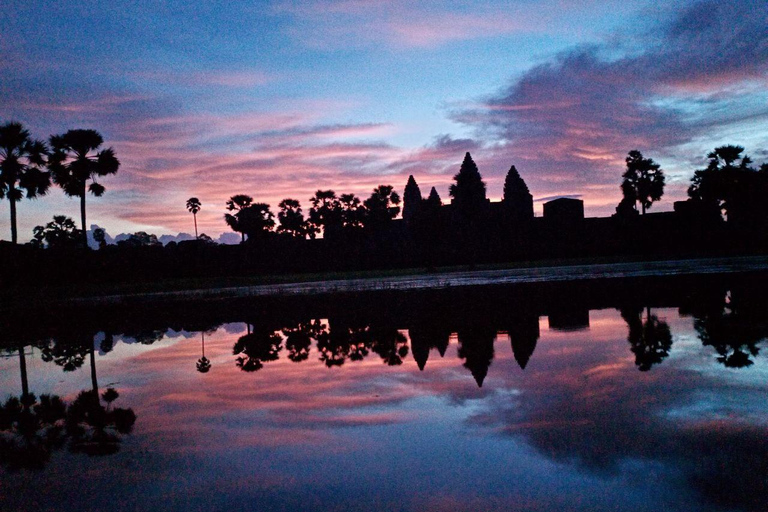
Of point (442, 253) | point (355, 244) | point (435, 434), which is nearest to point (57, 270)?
point (355, 244)

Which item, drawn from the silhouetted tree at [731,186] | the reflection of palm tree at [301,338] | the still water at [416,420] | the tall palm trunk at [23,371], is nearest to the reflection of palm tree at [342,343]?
the still water at [416,420]

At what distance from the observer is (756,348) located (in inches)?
369

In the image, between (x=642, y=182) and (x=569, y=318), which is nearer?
(x=569, y=318)

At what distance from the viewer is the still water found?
4.66 meters

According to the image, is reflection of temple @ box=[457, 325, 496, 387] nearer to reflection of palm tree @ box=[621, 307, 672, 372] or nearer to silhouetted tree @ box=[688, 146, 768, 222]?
reflection of palm tree @ box=[621, 307, 672, 372]

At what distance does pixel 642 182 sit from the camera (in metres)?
69.0

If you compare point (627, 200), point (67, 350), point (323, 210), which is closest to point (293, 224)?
point (323, 210)

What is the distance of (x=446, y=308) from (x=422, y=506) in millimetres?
13283

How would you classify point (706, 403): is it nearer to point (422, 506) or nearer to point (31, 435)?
point (422, 506)

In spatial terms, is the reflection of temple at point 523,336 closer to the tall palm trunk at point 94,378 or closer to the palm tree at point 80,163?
the tall palm trunk at point 94,378

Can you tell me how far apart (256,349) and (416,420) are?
264 inches

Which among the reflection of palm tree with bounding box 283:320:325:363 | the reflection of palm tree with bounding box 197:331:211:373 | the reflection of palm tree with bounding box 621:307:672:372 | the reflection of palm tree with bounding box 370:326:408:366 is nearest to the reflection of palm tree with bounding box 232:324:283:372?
the reflection of palm tree with bounding box 283:320:325:363

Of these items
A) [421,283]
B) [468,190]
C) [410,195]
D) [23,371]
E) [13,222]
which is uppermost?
[410,195]

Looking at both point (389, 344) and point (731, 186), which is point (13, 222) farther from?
point (731, 186)
